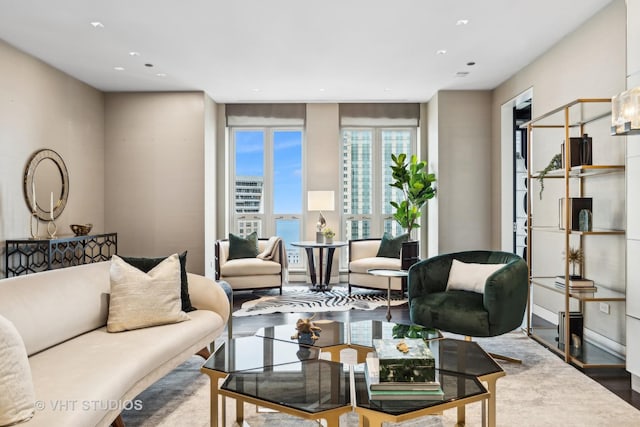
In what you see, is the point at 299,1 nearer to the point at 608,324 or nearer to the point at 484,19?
the point at 484,19

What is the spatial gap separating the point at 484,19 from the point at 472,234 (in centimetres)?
318

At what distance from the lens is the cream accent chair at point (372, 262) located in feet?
18.0

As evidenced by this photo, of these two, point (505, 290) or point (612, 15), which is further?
point (612, 15)

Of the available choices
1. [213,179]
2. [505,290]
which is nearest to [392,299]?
[505,290]

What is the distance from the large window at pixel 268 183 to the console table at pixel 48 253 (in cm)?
215

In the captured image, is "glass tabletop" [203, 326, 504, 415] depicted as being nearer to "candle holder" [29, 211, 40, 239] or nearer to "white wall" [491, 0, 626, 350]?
"white wall" [491, 0, 626, 350]

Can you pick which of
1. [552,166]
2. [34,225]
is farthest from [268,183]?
[552,166]

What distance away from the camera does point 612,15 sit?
3.49m

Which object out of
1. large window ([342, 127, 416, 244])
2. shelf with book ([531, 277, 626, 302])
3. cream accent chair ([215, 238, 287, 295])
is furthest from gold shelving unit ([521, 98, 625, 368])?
large window ([342, 127, 416, 244])

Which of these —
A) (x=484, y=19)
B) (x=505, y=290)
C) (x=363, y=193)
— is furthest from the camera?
(x=363, y=193)

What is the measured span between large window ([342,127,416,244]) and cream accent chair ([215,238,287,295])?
5.66 ft

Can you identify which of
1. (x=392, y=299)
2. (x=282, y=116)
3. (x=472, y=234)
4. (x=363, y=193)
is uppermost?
(x=282, y=116)

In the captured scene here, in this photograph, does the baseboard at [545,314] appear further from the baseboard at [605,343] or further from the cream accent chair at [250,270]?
the cream accent chair at [250,270]

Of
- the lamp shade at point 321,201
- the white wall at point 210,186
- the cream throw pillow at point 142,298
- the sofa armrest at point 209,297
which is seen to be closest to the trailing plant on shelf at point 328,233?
the lamp shade at point 321,201
